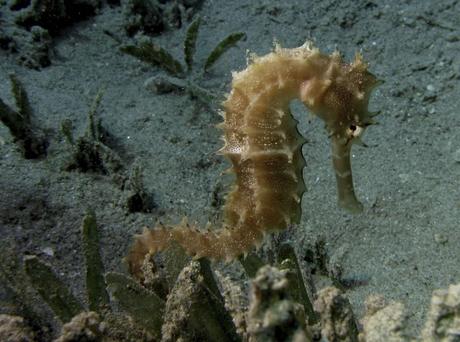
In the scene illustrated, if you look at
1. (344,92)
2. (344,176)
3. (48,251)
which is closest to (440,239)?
(344,176)

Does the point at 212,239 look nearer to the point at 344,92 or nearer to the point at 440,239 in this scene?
the point at 344,92

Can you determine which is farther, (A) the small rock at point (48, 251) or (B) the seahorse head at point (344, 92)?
(A) the small rock at point (48, 251)

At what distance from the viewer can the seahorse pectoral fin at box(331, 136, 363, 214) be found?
2166 millimetres

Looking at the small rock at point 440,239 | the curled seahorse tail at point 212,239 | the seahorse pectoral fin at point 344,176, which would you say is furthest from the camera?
the small rock at point 440,239

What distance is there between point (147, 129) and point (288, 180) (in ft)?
6.65

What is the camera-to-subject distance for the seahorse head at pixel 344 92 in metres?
2.03

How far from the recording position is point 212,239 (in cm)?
233

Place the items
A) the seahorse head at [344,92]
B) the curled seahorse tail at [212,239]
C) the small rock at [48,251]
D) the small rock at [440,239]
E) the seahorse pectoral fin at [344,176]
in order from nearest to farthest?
the seahorse head at [344,92], the seahorse pectoral fin at [344,176], the curled seahorse tail at [212,239], the small rock at [48,251], the small rock at [440,239]

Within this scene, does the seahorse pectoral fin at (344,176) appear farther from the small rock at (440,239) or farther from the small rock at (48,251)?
the small rock at (48,251)

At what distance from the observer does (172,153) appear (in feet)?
12.3

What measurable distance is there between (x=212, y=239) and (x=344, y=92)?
946mm

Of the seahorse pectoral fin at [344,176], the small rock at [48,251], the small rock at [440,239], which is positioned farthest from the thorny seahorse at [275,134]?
the small rock at [440,239]

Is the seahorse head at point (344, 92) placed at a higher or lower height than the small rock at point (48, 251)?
higher

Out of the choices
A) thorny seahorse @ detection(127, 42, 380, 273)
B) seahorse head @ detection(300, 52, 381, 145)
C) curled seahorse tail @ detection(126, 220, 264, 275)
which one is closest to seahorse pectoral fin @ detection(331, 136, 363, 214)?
thorny seahorse @ detection(127, 42, 380, 273)
